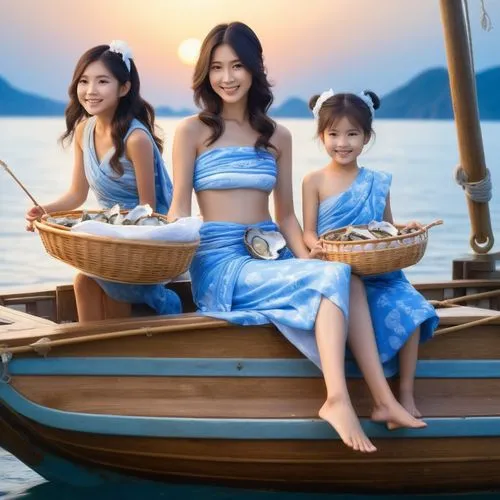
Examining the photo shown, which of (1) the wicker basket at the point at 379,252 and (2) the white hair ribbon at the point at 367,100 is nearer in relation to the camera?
(1) the wicker basket at the point at 379,252

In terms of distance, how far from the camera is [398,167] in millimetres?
20516

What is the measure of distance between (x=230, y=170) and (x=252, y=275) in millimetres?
359

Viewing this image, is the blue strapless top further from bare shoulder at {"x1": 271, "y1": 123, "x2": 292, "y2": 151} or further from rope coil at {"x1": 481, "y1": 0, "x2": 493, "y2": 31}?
rope coil at {"x1": 481, "y1": 0, "x2": 493, "y2": 31}

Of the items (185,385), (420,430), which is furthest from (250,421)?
(420,430)

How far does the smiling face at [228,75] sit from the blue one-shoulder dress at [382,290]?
427 millimetres

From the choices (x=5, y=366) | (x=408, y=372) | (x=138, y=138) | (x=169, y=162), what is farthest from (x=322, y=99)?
(x=169, y=162)

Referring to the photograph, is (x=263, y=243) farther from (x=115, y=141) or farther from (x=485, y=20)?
(x=485, y=20)

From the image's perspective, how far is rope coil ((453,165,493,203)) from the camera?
466cm

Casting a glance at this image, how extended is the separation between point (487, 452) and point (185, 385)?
35.8 inches

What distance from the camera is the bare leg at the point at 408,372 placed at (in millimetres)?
3451

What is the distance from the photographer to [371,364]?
3.38 metres

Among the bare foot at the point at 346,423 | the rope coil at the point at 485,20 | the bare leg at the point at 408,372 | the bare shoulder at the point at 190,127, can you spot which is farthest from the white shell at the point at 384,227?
the rope coil at the point at 485,20

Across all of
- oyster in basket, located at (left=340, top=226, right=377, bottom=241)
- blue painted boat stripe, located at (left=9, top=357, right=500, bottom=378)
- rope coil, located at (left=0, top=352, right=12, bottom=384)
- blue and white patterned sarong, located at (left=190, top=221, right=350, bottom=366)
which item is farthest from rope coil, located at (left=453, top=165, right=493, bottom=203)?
rope coil, located at (left=0, top=352, right=12, bottom=384)

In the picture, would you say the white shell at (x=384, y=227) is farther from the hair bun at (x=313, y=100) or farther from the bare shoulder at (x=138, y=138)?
the bare shoulder at (x=138, y=138)
